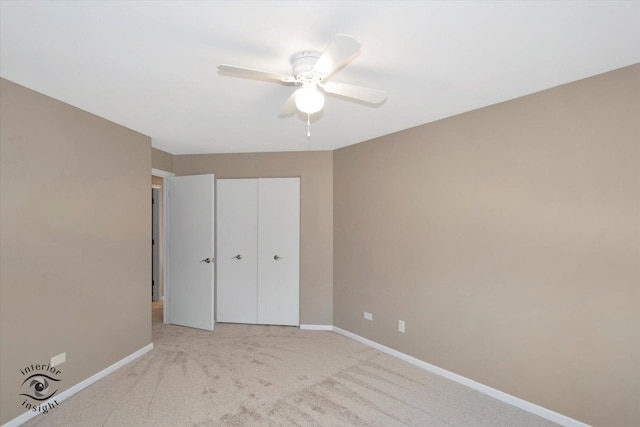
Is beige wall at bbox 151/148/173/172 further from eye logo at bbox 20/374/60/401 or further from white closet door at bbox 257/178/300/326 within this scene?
eye logo at bbox 20/374/60/401

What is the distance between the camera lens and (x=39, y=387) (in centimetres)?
244

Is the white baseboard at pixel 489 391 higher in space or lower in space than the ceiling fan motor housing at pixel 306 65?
lower

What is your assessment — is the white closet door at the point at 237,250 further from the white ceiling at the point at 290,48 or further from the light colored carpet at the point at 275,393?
the white ceiling at the point at 290,48

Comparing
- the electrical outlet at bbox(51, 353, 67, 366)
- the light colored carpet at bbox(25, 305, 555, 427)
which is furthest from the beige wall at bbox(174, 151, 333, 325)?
the electrical outlet at bbox(51, 353, 67, 366)

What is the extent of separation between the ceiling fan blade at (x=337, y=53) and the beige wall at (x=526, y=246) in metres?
1.84

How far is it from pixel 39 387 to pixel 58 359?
0.21 meters

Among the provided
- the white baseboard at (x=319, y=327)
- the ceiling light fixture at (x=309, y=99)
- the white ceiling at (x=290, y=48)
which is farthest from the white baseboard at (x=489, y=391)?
the ceiling light fixture at (x=309, y=99)

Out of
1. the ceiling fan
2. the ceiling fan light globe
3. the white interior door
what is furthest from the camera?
the white interior door

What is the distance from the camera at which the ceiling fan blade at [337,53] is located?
1347 millimetres

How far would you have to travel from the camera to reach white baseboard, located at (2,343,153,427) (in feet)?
7.50

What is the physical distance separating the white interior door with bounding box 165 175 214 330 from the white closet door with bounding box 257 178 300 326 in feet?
2.29

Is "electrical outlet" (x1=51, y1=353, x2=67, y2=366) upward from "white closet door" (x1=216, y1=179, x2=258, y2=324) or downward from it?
downward

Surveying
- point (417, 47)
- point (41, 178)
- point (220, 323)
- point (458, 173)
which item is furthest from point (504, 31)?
point (220, 323)

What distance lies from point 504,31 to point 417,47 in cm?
44
